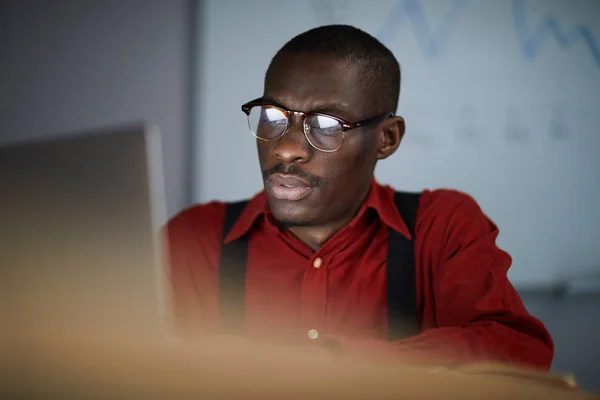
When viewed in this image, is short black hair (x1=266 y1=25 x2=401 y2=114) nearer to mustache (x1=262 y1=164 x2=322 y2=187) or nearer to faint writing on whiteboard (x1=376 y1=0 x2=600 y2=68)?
mustache (x1=262 y1=164 x2=322 y2=187)

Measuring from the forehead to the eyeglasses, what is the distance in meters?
0.02

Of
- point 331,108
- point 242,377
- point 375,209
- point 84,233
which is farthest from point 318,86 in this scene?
point 242,377

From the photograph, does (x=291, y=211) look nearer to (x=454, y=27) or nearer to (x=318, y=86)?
(x=318, y=86)

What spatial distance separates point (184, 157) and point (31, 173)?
4.21 feet

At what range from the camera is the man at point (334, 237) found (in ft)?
3.37

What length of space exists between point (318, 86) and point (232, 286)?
39 centimetres

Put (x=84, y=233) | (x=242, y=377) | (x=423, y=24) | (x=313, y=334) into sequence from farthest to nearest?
(x=423, y=24) → (x=313, y=334) → (x=84, y=233) → (x=242, y=377)

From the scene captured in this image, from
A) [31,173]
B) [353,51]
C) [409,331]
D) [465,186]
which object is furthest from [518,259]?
[31,173]

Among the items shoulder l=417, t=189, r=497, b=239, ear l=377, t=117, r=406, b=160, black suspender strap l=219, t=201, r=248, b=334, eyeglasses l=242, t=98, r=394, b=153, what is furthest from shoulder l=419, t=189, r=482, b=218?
black suspender strap l=219, t=201, r=248, b=334

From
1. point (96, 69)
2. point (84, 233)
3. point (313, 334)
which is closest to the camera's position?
Result: point (84, 233)

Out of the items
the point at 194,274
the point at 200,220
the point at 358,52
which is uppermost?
the point at 358,52

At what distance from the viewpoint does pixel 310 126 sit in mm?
1027

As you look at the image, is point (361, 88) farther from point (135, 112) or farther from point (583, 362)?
point (583, 362)

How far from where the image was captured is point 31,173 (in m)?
0.53
